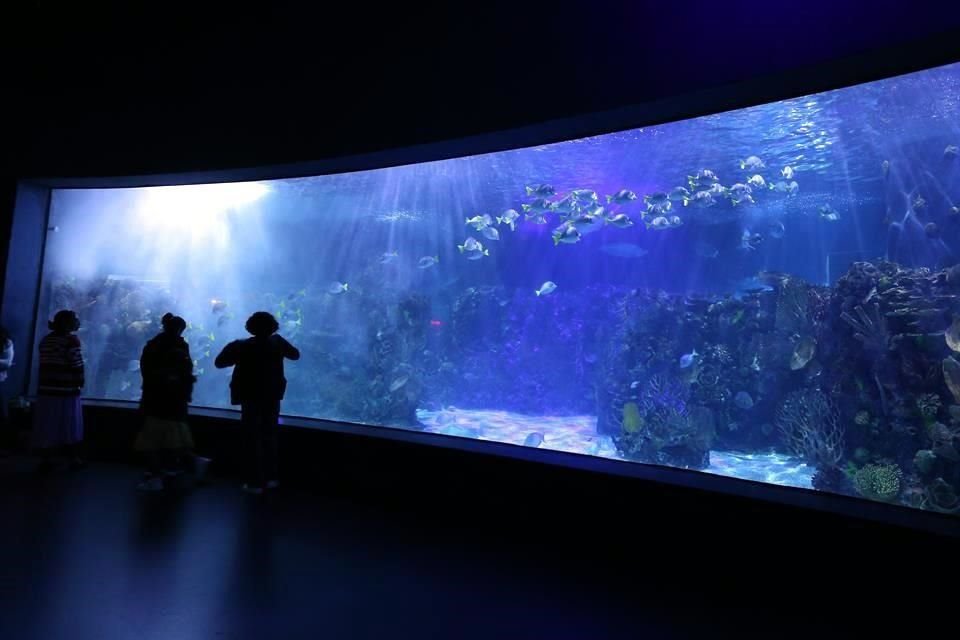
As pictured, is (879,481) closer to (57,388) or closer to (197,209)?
(57,388)

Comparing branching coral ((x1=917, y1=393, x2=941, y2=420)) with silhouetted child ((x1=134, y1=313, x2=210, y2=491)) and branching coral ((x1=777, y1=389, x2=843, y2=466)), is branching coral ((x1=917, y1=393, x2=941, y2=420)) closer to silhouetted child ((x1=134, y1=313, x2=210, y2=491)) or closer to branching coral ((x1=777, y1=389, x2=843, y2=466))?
branching coral ((x1=777, y1=389, x2=843, y2=466))

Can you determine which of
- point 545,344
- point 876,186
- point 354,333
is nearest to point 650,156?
point 876,186

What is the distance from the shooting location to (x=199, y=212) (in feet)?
67.6

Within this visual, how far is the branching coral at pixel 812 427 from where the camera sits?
7.06 m

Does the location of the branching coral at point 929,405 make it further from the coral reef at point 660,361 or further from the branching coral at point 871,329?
the branching coral at point 871,329

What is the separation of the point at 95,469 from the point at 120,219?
21.0 feet

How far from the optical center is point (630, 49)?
3775 millimetres

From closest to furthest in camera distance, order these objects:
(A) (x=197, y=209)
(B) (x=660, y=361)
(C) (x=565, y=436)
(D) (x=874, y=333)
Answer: (D) (x=874, y=333) < (B) (x=660, y=361) < (C) (x=565, y=436) < (A) (x=197, y=209)

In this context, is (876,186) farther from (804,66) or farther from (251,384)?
(251,384)

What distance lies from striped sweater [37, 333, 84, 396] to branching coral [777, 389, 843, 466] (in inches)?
350

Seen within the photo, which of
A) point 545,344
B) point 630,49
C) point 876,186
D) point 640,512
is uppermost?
point 876,186

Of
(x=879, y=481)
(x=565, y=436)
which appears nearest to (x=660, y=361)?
(x=565, y=436)

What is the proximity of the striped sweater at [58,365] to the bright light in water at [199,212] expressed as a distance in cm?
1149

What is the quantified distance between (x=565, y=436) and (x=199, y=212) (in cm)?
1628
